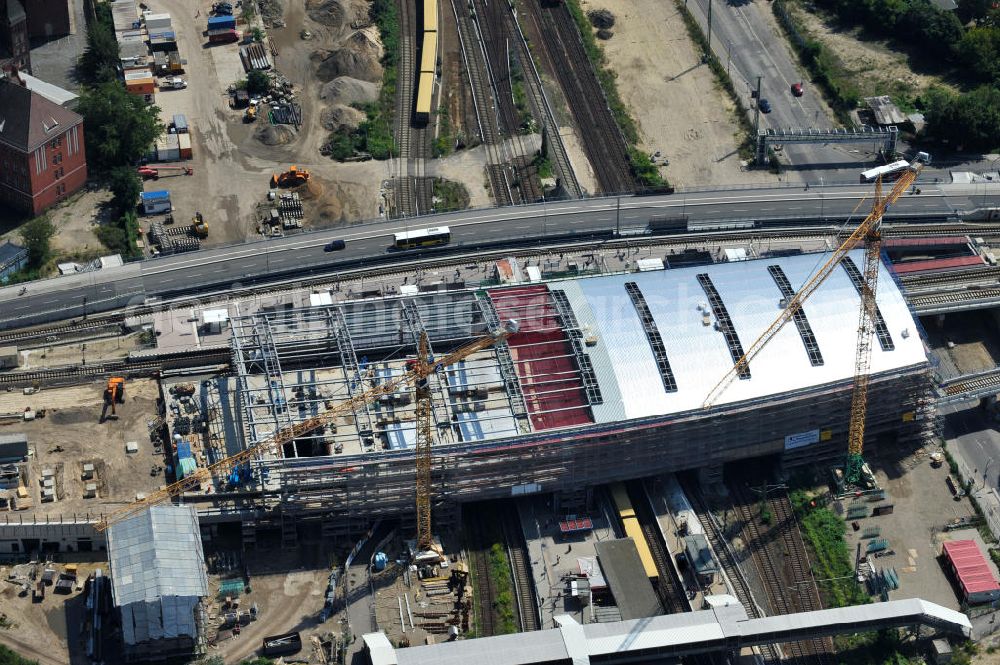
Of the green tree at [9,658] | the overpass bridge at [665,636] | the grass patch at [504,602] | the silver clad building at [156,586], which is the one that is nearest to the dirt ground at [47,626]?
→ the green tree at [9,658]

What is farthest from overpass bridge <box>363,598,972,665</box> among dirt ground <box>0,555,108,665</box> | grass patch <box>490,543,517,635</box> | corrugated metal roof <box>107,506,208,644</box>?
dirt ground <box>0,555,108,665</box>

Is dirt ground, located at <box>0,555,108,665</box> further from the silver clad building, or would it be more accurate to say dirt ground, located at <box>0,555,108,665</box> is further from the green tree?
the silver clad building

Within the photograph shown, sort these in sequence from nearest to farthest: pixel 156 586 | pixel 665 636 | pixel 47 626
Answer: pixel 156 586 < pixel 665 636 < pixel 47 626

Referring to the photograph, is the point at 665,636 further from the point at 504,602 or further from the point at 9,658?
the point at 9,658

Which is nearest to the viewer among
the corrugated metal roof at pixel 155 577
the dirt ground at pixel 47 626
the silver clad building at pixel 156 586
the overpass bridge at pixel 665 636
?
the corrugated metal roof at pixel 155 577

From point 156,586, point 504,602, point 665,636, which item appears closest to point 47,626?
point 156,586

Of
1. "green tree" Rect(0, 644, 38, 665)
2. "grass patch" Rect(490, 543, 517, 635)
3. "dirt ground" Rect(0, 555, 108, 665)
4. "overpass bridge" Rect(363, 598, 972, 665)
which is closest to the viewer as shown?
"green tree" Rect(0, 644, 38, 665)

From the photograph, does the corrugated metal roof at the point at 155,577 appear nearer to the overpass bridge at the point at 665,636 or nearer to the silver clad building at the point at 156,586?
the silver clad building at the point at 156,586
